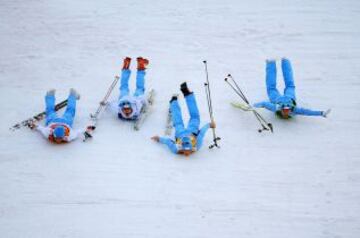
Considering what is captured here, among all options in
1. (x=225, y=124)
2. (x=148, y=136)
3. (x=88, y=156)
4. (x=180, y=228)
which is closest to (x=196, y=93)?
(x=225, y=124)

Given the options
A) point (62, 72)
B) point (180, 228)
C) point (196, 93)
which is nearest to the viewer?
point (180, 228)

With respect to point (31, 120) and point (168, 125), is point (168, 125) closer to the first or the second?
point (168, 125)

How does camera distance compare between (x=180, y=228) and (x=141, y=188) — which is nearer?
(x=180, y=228)

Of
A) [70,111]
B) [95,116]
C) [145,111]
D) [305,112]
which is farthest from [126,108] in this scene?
[305,112]

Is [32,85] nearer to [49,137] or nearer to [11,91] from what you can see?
[11,91]

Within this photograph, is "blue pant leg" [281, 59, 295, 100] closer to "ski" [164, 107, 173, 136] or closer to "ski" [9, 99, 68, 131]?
"ski" [164, 107, 173, 136]

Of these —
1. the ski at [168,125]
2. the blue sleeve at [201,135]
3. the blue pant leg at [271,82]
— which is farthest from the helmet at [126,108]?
the blue pant leg at [271,82]
